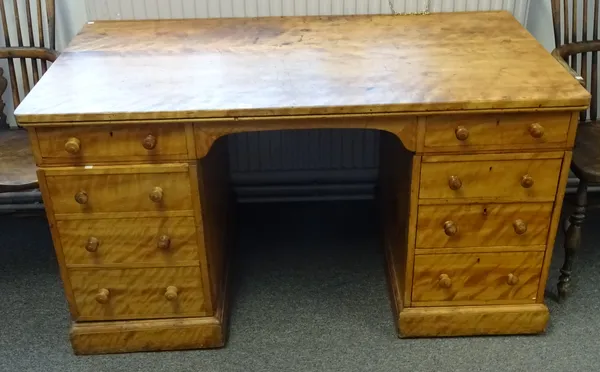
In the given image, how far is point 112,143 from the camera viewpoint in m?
1.48

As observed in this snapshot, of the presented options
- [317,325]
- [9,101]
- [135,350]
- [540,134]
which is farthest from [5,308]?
[540,134]

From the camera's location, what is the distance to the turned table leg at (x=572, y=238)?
1789 mm

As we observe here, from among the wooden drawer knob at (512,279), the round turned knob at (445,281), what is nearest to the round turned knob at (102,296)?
the round turned knob at (445,281)

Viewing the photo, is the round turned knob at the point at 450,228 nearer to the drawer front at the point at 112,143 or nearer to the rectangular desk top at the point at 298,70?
the rectangular desk top at the point at 298,70

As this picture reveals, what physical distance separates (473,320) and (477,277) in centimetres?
14

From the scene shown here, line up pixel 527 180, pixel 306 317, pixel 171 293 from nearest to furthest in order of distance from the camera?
pixel 527 180
pixel 171 293
pixel 306 317

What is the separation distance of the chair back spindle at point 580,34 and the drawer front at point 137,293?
50.8 inches

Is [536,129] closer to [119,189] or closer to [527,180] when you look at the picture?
[527,180]

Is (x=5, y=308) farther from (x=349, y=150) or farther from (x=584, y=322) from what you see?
(x=584, y=322)

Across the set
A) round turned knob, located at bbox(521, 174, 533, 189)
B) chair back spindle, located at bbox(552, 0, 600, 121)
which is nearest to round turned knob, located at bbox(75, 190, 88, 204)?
round turned knob, located at bbox(521, 174, 533, 189)

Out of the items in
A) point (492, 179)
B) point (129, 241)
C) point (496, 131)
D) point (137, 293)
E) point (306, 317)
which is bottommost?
point (306, 317)

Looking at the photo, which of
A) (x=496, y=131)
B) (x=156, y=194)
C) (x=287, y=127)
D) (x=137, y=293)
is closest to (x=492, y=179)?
(x=496, y=131)

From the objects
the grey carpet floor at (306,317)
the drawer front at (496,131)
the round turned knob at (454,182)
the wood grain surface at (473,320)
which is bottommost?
the grey carpet floor at (306,317)

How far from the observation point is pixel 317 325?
6.13ft
